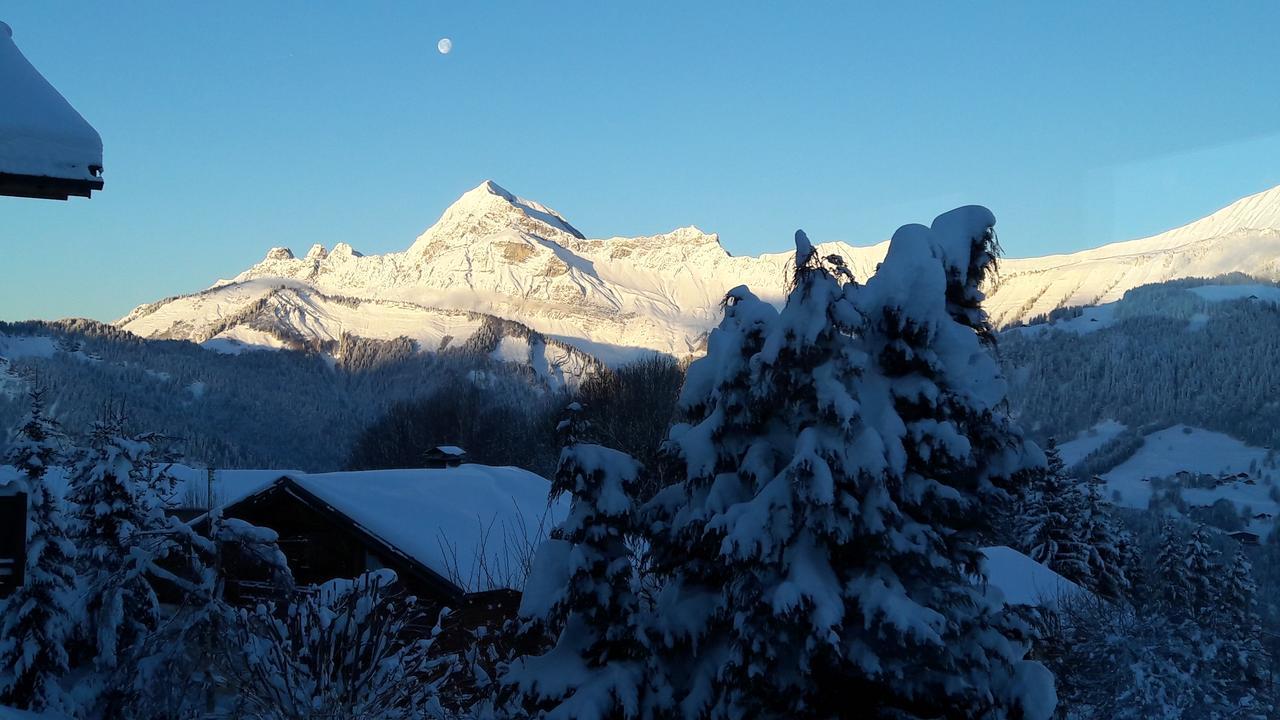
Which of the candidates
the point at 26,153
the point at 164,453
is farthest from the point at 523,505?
the point at 26,153

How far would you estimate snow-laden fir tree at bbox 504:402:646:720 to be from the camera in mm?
8367

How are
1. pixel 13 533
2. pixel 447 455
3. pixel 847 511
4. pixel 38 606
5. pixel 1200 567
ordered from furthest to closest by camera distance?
pixel 1200 567 < pixel 447 455 < pixel 38 606 < pixel 847 511 < pixel 13 533

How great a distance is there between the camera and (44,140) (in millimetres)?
4859

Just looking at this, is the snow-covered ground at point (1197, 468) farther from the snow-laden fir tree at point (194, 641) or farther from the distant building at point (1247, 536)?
the snow-laden fir tree at point (194, 641)

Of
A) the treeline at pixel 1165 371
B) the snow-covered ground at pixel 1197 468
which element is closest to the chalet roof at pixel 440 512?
the snow-covered ground at pixel 1197 468

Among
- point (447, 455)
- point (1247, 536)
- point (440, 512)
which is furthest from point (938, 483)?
point (1247, 536)

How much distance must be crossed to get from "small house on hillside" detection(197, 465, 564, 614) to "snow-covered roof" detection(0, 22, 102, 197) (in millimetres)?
11757

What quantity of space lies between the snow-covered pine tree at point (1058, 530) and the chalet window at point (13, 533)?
38.0 meters

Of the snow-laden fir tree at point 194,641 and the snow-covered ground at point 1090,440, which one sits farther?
the snow-covered ground at point 1090,440

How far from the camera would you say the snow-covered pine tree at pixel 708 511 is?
8484 millimetres

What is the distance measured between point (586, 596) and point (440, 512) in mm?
12366

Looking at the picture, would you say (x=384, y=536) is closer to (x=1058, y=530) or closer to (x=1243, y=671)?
(x=1243, y=671)

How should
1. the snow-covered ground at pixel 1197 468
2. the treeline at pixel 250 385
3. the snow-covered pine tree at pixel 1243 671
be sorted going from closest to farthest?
1. the snow-covered pine tree at pixel 1243 671
2. the snow-covered ground at pixel 1197 468
3. the treeline at pixel 250 385

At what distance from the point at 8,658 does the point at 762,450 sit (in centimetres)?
955
